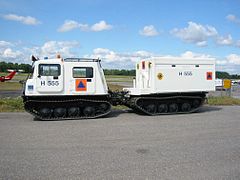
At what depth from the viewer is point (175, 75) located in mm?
11852

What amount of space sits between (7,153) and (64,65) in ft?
17.4

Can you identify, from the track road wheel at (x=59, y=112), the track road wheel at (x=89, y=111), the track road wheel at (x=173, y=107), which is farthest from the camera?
the track road wheel at (x=173, y=107)

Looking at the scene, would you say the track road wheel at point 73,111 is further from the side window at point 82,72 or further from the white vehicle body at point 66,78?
the side window at point 82,72

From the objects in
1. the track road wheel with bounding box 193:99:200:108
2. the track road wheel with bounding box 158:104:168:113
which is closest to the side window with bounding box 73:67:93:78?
the track road wheel with bounding box 158:104:168:113

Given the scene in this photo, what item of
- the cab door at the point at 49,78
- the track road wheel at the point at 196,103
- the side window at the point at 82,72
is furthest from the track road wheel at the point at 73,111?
the track road wheel at the point at 196,103

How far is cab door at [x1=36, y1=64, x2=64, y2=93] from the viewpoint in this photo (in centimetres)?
1027

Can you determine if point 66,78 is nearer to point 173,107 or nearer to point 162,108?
point 162,108

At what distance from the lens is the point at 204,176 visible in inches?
179

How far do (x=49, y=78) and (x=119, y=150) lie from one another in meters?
5.41

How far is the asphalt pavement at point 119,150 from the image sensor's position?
4715 mm

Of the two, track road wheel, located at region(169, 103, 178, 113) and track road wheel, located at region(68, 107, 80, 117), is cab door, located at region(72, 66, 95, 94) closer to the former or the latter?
track road wheel, located at region(68, 107, 80, 117)

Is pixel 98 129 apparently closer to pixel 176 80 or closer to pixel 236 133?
pixel 236 133

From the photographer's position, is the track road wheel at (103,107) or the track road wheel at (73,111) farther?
the track road wheel at (103,107)

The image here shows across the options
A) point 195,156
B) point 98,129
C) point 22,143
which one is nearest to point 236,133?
point 195,156
